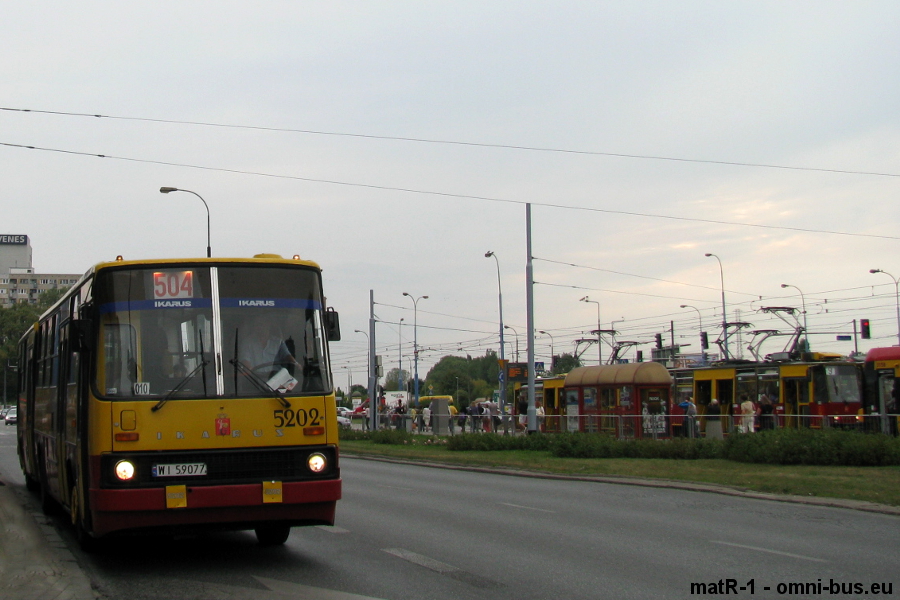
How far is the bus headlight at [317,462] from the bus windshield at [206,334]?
588 mm

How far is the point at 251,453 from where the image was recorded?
882 cm

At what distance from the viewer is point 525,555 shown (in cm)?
982

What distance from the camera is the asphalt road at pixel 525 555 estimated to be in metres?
8.04

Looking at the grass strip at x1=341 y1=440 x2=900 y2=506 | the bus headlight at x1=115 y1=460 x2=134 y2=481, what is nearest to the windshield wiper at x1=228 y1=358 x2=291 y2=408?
the bus headlight at x1=115 y1=460 x2=134 y2=481

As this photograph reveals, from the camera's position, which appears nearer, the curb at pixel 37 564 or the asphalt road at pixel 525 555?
the curb at pixel 37 564

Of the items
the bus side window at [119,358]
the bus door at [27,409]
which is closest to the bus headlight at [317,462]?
the bus side window at [119,358]

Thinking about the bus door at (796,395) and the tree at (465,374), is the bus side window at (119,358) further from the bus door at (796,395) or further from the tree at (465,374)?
the tree at (465,374)

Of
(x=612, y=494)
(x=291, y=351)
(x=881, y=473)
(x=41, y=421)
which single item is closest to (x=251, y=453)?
(x=291, y=351)

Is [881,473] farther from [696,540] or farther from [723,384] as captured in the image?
[723,384]

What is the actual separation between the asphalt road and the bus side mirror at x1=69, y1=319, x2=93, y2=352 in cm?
204

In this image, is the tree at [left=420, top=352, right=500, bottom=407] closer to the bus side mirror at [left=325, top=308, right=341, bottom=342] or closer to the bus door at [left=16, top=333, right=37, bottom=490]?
the bus door at [left=16, top=333, right=37, bottom=490]

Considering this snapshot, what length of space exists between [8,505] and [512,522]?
23.9ft

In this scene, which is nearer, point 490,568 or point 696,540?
point 490,568

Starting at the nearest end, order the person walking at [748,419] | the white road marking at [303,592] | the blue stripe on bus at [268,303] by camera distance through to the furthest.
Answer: the white road marking at [303,592] < the blue stripe on bus at [268,303] < the person walking at [748,419]
